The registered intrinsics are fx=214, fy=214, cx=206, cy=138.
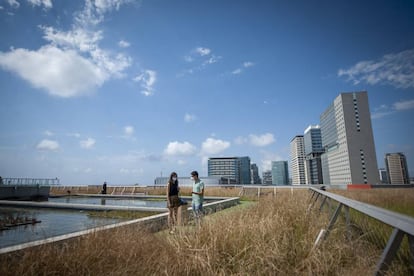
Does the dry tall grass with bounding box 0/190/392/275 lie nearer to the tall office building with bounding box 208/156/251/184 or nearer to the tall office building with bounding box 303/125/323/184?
the tall office building with bounding box 303/125/323/184

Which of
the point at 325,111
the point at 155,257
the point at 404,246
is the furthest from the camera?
the point at 325,111

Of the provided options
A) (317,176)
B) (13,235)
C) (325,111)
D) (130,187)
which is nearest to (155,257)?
(13,235)

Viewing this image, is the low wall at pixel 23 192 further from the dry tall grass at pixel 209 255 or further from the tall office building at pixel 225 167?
the tall office building at pixel 225 167

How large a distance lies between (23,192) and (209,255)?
2664cm

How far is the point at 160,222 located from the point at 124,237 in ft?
10.9

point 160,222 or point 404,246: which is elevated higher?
point 404,246

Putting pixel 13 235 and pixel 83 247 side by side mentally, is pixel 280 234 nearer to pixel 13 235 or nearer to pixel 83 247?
pixel 83 247

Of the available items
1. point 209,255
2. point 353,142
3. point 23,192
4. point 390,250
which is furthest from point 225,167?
point 390,250

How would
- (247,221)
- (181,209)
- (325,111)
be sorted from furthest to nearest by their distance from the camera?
(325,111) → (181,209) → (247,221)

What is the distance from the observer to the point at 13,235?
21.2 ft

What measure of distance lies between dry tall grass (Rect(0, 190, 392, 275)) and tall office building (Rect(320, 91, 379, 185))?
126 m

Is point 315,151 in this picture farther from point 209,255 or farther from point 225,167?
point 209,255

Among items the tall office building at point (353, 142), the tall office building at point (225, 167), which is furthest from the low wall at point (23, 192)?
the tall office building at point (225, 167)

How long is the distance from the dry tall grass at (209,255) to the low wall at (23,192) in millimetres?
23478
